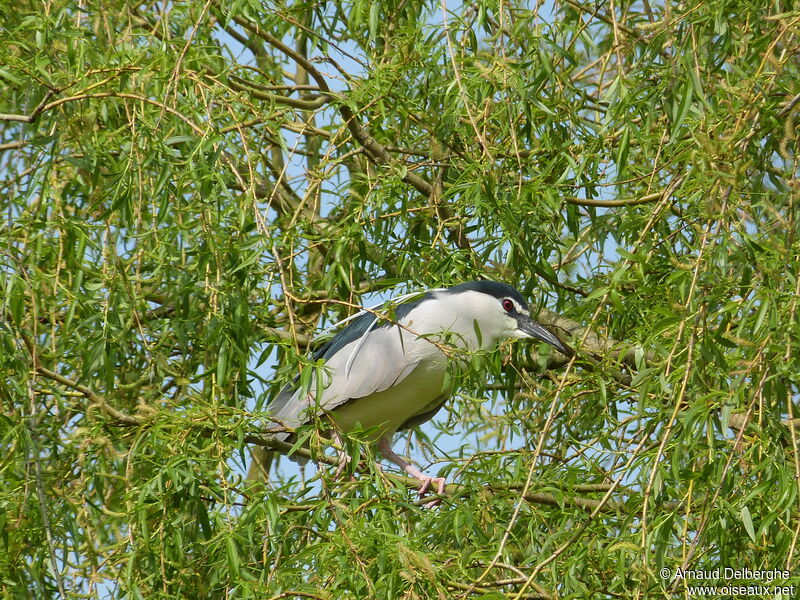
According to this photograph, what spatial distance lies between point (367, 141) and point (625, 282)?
0.95 m

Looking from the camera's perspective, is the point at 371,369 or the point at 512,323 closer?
the point at 512,323

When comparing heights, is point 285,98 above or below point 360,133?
above

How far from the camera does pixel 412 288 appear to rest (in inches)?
135

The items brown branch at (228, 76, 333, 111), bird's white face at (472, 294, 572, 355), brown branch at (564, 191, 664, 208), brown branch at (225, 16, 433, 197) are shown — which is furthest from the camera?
bird's white face at (472, 294, 572, 355)

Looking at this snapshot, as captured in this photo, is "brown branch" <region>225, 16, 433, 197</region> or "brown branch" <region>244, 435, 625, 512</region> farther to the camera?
"brown branch" <region>225, 16, 433, 197</region>

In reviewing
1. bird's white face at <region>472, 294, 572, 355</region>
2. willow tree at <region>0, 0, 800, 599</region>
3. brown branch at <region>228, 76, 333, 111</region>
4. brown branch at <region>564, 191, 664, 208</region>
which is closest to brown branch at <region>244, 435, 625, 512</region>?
willow tree at <region>0, 0, 800, 599</region>

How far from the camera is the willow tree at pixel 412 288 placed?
2430 mm

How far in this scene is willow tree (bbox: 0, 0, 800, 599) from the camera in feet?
7.97

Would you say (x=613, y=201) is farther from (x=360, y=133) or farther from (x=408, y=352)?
(x=408, y=352)

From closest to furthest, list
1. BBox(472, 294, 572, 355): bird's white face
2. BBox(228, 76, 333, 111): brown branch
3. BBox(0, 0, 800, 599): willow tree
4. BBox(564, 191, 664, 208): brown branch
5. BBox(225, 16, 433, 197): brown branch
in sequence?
BBox(0, 0, 800, 599): willow tree
BBox(564, 191, 664, 208): brown branch
BBox(225, 16, 433, 197): brown branch
BBox(228, 76, 333, 111): brown branch
BBox(472, 294, 572, 355): bird's white face

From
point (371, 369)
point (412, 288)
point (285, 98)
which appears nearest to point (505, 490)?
point (412, 288)

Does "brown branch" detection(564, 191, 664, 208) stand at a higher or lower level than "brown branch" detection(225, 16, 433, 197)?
lower

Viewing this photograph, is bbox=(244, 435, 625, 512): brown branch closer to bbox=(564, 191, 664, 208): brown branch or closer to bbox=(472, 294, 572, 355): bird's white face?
bbox=(472, 294, 572, 355): bird's white face

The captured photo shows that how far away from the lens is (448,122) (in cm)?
328
